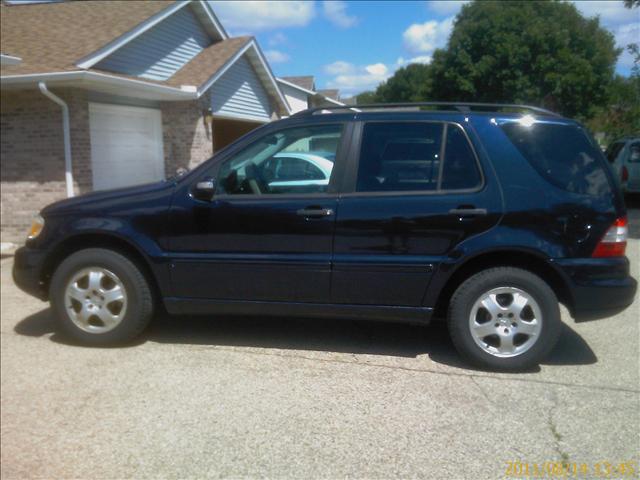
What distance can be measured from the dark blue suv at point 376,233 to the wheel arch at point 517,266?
1cm

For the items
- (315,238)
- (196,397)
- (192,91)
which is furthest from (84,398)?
(192,91)

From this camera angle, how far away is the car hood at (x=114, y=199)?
4.65 meters

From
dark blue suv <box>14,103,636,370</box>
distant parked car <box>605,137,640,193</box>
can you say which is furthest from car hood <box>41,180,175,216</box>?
distant parked car <box>605,137,640,193</box>

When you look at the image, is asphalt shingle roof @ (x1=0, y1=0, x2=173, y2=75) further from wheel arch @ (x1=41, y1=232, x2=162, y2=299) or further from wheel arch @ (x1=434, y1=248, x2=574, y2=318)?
wheel arch @ (x1=434, y1=248, x2=574, y2=318)

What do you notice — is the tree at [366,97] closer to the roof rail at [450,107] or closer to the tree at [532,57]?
the tree at [532,57]

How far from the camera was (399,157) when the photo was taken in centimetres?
438

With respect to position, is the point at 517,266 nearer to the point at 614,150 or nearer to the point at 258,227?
the point at 258,227

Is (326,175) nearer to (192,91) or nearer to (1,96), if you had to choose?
(1,96)

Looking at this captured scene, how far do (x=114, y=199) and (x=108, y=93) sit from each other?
684 cm

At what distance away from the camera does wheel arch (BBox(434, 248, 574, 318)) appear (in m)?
4.20

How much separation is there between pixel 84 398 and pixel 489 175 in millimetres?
3155

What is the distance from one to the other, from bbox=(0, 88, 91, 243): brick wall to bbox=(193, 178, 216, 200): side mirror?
6304 mm

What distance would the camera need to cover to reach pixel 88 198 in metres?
4.84

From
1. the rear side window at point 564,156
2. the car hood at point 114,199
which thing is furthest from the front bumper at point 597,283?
the car hood at point 114,199
